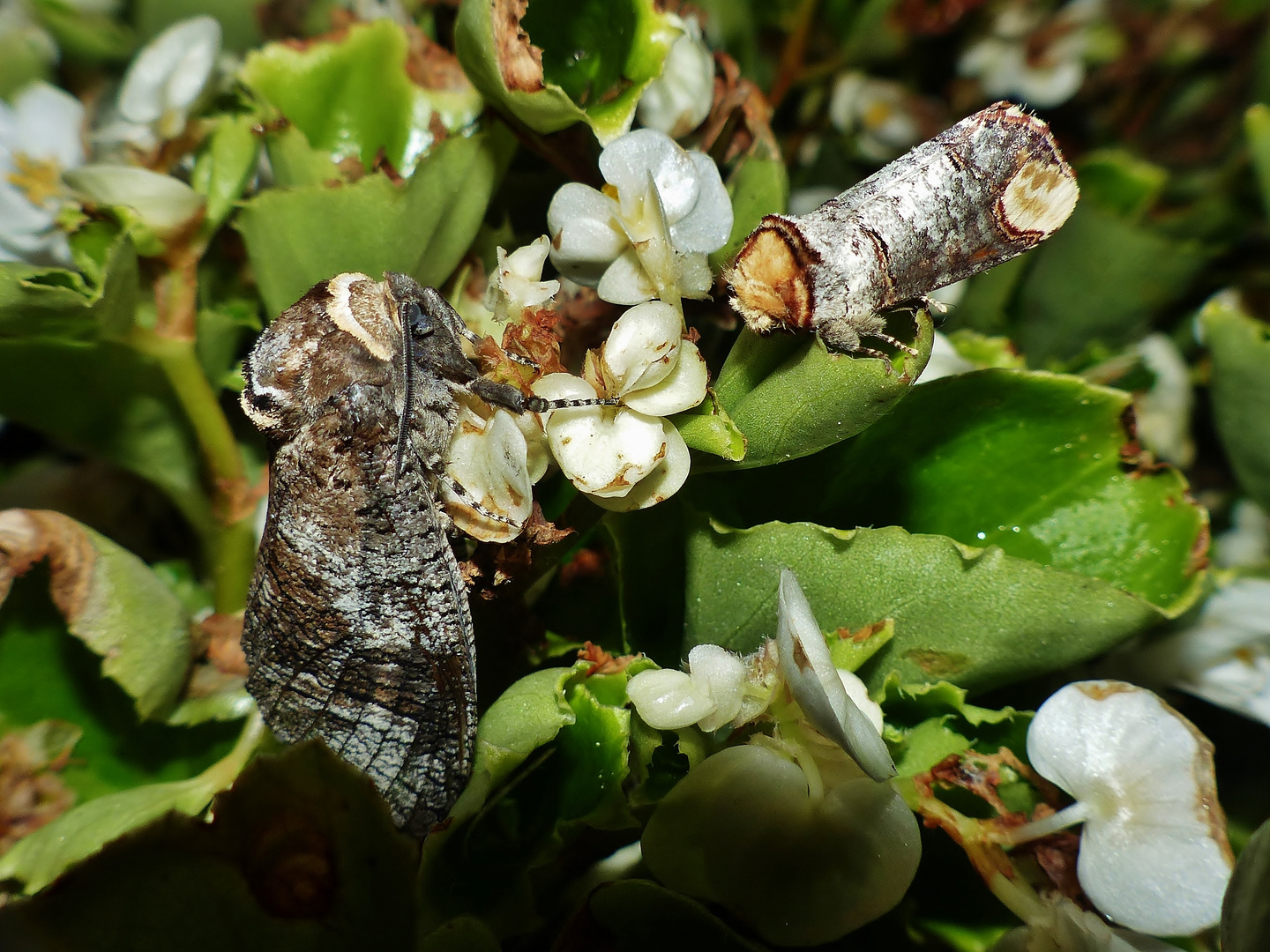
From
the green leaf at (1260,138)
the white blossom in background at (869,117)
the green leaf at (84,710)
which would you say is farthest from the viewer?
the white blossom in background at (869,117)

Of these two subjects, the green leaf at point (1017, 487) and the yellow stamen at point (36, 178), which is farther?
the yellow stamen at point (36, 178)

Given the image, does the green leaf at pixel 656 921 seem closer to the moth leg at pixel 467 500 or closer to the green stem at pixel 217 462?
the moth leg at pixel 467 500

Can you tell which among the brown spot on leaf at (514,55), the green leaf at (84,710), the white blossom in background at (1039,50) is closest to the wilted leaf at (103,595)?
the green leaf at (84,710)

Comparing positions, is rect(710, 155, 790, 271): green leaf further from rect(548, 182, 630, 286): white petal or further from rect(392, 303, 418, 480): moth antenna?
rect(392, 303, 418, 480): moth antenna

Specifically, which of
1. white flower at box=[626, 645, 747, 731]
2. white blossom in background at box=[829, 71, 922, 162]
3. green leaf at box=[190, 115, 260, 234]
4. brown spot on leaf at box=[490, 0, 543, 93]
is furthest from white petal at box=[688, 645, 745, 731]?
white blossom in background at box=[829, 71, 922, 162]

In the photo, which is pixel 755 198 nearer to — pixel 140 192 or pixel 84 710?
pixel 140 192

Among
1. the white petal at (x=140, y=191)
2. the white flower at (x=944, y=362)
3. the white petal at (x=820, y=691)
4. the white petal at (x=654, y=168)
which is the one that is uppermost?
the white petal at (x=654, y=168)

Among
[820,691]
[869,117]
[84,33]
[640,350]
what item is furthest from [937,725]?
[84,33]
